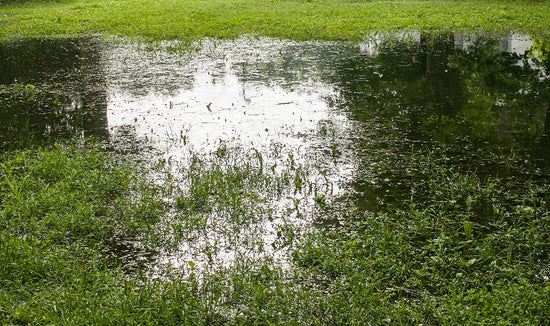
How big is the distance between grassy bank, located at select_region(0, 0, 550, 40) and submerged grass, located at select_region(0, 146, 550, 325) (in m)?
10.0

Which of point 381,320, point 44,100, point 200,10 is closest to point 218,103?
point 44,100

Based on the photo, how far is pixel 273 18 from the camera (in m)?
18.1

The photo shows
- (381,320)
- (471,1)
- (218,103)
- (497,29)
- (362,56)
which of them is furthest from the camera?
(471,1)

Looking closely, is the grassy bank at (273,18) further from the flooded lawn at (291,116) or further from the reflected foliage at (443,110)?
the reflected foliage at (443,110)

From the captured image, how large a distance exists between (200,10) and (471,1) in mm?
11778

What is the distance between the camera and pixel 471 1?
66.9 feet

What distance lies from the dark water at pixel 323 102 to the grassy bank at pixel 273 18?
197 cm

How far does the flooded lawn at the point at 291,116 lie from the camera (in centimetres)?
530

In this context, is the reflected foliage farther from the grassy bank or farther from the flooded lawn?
the grassy bank

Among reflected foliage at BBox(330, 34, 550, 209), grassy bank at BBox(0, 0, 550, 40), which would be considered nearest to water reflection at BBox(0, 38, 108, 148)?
grassy bank at BBox(0, 0, 550, 40)

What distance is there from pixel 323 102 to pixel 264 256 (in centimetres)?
489

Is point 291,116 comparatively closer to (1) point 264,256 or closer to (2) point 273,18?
(1) point 264,256

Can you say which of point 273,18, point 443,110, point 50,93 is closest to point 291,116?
point 443,110

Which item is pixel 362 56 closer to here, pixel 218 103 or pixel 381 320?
pixel 218 103
